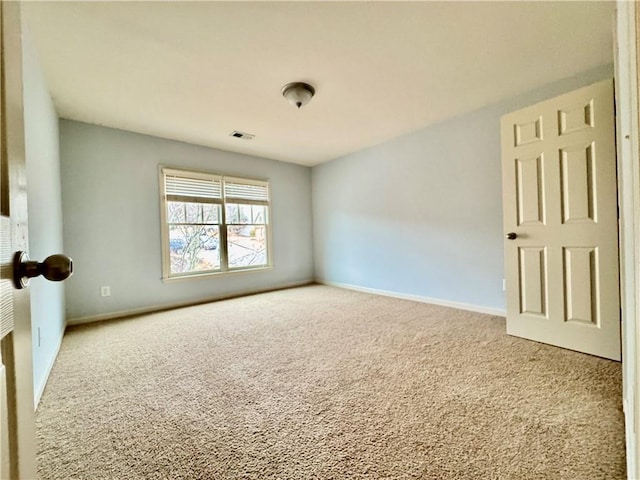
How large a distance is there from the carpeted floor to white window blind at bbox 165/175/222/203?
2.06 metres

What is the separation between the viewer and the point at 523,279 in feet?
7.61

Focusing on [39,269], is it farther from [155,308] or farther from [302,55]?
[155,308]

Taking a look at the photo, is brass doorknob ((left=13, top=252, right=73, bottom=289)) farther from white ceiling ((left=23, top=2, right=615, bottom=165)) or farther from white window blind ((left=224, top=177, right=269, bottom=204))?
white window blind ((left=224, top=177, right=269, bottom=204))

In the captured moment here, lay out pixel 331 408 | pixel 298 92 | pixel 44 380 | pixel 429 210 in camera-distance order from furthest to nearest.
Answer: pixel 429 210, pixel 298 92, pixel 44 380, pixel 331 408

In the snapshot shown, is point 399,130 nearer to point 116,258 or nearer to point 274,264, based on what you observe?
point 274,264

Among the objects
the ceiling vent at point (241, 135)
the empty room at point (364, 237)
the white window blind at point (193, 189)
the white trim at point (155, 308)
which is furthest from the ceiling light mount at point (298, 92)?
the white trim at point (155, 308)

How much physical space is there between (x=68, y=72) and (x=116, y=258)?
2041 mm

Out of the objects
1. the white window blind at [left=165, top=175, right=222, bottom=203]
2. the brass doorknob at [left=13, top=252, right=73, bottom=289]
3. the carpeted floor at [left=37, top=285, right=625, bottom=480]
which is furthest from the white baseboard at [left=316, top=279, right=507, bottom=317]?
the brass doorknob at [left=13, top=252, right=73, bottom=289]

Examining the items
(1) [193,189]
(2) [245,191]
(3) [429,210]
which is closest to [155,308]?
(1) [193,189]

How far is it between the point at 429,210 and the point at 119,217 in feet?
13.1

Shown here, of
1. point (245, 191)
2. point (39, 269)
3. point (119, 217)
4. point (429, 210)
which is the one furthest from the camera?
point (245, 191)

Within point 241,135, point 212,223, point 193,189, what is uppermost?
point 241,135

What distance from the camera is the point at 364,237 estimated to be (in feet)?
14.6

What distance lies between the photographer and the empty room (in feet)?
3.64
